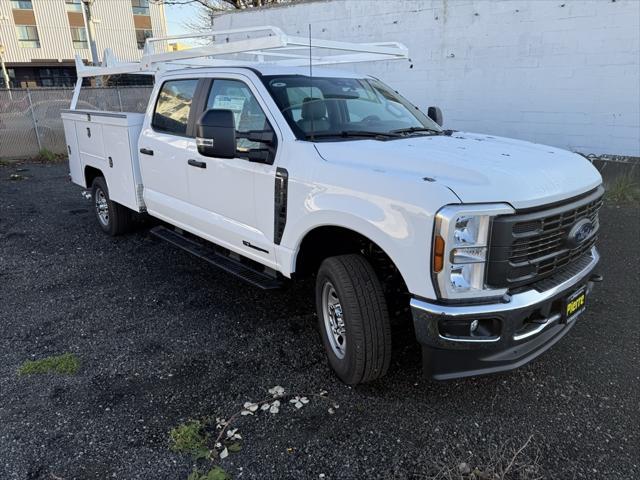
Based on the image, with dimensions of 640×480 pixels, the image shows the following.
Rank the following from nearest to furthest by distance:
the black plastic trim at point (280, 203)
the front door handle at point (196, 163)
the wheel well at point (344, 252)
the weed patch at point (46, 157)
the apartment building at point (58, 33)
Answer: the wheel well at point (344, 252) → the black plastic trim at point (280, 203) → the front door handle at point (196, 163) → the weed patch at point (46, 157) → the apartment building at point (58, 33)

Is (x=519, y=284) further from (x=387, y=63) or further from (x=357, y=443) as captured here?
(x=387, y=63)

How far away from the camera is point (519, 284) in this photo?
263 cm

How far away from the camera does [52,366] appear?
3.51m

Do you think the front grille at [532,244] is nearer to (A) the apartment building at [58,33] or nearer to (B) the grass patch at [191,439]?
(B) the grass patch at [191,439]

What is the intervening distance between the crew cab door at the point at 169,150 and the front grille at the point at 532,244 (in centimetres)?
283

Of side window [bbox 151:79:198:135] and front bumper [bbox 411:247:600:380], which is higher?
side window [bbox 151:79:198:135]

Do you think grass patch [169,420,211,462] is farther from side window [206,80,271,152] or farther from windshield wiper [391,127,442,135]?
windshield wiper [391,127,442,135]

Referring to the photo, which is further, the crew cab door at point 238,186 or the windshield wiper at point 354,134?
the crew cab door at point 238,186

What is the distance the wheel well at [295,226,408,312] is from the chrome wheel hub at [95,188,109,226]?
13.1ft

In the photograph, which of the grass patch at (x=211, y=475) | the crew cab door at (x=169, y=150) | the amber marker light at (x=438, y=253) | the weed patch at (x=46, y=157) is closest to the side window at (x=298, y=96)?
the crew cab door at (x=169, y=150)

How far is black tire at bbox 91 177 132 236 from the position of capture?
625 cm

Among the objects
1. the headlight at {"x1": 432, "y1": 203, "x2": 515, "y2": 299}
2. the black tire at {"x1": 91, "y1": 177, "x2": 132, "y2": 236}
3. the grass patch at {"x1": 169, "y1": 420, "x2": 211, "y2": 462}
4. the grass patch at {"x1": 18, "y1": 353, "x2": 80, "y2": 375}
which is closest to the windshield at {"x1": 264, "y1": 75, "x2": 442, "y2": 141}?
the headlight at {"x1": 432, "y1": 203, "x2": 515, "y2": 299}

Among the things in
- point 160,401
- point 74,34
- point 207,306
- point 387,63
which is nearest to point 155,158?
point 207,306

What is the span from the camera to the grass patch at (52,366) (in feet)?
11.4
